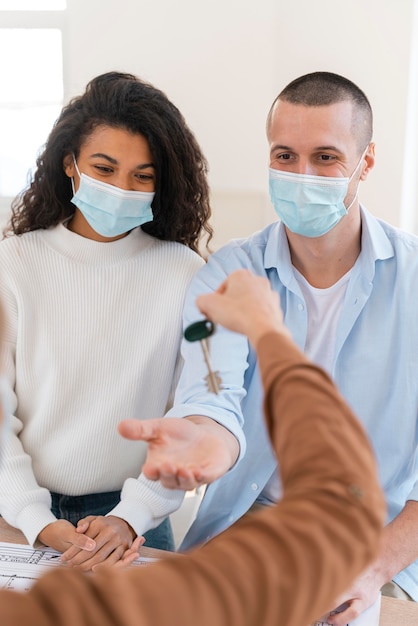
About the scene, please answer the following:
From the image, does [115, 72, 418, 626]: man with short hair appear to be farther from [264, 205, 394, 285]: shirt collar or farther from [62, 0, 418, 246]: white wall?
[62, 0, 418, 246]: white wall

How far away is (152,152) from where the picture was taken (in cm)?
150

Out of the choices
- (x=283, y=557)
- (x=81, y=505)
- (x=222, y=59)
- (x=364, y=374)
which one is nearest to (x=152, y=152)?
A: (x=364, y=374)

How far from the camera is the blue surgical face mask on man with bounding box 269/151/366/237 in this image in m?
1.46

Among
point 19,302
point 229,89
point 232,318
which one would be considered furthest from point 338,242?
point 229,89

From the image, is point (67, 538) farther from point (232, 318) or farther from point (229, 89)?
point (229, 89)

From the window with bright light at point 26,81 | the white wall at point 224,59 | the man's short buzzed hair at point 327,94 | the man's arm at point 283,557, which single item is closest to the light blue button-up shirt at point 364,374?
the man's short buzzed hair at point 327,94

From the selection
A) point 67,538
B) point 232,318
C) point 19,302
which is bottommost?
point 67,538

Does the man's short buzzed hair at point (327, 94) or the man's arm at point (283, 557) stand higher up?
the man's short buzzed hair at point (327, 94)

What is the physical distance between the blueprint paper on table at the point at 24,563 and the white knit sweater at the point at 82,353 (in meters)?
0.19

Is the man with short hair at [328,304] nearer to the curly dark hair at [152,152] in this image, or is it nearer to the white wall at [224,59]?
the curly dark hair at [152,152]

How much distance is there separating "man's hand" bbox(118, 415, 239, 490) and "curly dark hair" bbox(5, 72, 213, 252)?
1.87 ft

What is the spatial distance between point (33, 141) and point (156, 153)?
2576 mm

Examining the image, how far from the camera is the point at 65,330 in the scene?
4.89 feet

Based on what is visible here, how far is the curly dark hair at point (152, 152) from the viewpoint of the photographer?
149 cm
